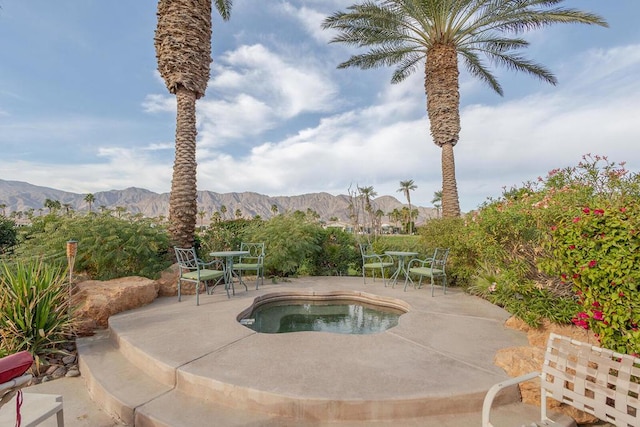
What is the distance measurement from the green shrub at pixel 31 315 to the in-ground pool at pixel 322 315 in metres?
2.20

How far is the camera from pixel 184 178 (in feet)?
24.6

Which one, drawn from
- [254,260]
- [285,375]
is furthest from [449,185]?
[285,375]

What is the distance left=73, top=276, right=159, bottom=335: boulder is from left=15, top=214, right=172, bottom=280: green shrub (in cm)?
78

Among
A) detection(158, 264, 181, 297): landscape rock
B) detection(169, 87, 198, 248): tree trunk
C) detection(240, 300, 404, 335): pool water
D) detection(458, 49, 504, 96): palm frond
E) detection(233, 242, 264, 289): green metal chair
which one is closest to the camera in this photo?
detection(240, 300, 404, 335): pool water

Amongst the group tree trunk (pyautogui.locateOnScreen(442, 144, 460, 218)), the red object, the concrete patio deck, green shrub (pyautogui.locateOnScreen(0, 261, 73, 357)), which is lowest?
the concrete patio deck

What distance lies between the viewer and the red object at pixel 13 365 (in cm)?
112

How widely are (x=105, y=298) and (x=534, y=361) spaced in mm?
5417

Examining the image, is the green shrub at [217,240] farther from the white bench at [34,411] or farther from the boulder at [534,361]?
the boulder at [534,361]

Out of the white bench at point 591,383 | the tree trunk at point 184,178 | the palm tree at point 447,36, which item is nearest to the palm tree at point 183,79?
the tree trunk at point 184,178

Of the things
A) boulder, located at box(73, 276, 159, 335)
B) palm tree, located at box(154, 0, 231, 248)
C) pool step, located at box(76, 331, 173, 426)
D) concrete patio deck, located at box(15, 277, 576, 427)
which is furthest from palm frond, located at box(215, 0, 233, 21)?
pool step, located at box(76, 331, 173, 426)

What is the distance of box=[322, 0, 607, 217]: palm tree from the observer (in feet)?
31.3

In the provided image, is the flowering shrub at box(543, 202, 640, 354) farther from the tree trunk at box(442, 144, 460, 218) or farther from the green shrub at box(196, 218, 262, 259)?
the tree trunk at box(442, 144, 460, 218)

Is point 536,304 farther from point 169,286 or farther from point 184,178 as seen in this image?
point 184,178

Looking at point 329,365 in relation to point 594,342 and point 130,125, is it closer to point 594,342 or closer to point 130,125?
point 594,342
